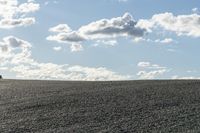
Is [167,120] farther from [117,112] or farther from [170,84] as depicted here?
[170,84]

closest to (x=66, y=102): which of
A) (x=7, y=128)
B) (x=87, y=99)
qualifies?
→ (x=87, y=99)

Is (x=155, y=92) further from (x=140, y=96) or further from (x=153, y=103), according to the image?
(x=153, y=103)

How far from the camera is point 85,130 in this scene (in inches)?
516

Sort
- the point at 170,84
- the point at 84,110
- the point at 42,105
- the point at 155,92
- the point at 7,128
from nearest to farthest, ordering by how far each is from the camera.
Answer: the point at 7,128, the point at 84,110, the point at 42,105, the point at 155,92, the point at 170,84

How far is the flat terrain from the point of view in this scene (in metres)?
13.3

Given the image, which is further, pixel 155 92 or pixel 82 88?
pixel 82 88

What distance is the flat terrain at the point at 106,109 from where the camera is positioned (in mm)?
13344

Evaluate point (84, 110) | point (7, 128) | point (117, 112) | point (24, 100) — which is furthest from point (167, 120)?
point (24, 100)

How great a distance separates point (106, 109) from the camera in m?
15.6

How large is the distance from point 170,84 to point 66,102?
4.82 metres

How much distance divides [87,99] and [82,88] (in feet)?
11.0

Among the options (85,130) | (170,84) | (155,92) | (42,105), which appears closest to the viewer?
(85,130)

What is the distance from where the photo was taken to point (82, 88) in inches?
829

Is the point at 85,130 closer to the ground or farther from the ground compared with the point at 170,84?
closer to the ground
